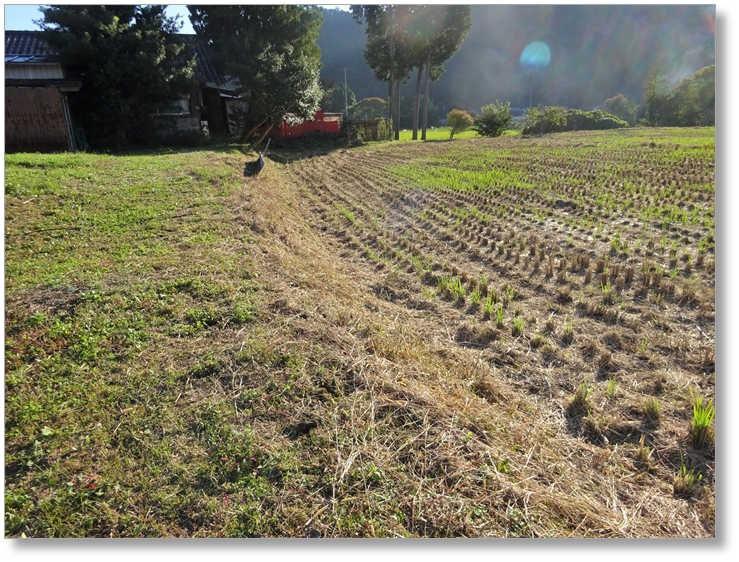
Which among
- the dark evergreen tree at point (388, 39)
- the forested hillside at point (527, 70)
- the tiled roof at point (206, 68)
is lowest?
the tiled roof at point (206, 68)

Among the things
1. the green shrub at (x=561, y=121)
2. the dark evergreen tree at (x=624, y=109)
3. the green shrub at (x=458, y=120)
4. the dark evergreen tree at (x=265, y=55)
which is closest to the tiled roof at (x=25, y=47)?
the dark evergreen tree at (x=265, y=55)

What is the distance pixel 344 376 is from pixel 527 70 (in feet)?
324

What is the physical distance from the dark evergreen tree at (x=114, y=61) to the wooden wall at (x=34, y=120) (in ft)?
5.85

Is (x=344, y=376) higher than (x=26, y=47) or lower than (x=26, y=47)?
lower

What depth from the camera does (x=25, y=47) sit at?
636 inches

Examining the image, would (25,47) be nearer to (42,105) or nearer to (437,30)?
(42,105)

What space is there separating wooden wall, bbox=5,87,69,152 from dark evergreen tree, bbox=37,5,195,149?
1.78m

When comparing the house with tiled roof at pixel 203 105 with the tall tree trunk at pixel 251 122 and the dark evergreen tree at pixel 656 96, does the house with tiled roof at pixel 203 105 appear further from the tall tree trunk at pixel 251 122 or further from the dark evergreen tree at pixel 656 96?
the dark evergreen tree at pixel 656 96

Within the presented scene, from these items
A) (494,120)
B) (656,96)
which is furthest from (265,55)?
(656,96)

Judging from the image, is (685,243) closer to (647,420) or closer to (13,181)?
(647,420)

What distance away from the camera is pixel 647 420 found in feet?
10.4

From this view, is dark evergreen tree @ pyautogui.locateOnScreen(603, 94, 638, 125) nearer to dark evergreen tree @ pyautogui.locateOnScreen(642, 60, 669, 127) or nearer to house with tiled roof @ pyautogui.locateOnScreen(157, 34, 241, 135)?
dark evergreen tree @ pyautogui.locateOnScreen(642, 60, 669, 127)

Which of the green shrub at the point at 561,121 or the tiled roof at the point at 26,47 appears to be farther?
the green shrub at the point at 561,121

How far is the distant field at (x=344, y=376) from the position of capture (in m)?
2.21
